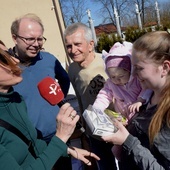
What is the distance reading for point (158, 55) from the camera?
51.9 inches

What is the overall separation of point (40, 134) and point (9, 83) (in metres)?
0.77

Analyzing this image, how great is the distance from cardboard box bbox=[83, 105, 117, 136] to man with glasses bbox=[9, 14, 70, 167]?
0.81m

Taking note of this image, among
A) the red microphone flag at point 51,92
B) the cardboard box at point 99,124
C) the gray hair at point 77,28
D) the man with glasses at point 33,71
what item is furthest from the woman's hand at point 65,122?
the gray hair at point 77,28

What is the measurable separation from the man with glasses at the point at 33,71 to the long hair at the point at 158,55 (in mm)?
993

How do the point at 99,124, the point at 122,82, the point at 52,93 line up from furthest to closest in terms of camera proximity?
1. the point at 122,82
2. the point at 52,93
3. the point at 99,124

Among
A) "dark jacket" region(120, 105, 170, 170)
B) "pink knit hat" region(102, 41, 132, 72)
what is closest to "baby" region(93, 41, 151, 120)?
"pink knit hat" region(102, 41, 132, 72)

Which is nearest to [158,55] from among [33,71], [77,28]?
[77,28]

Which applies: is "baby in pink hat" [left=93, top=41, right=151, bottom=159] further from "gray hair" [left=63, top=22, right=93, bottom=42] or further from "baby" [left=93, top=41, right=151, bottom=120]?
"gray hair" [left=63, top=22, right=93, bottom=42]

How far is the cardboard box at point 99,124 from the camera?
1.25m

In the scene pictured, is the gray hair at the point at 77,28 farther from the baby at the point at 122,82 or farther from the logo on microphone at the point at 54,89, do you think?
the logo on microphone at the point at 54,89

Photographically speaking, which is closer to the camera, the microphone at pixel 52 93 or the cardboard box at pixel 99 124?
the cardboard box at pixel 99 124

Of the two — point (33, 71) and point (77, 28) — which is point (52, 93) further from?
point (77, 28)

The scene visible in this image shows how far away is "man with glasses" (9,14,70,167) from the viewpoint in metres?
2.05

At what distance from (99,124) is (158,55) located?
0.47 m
